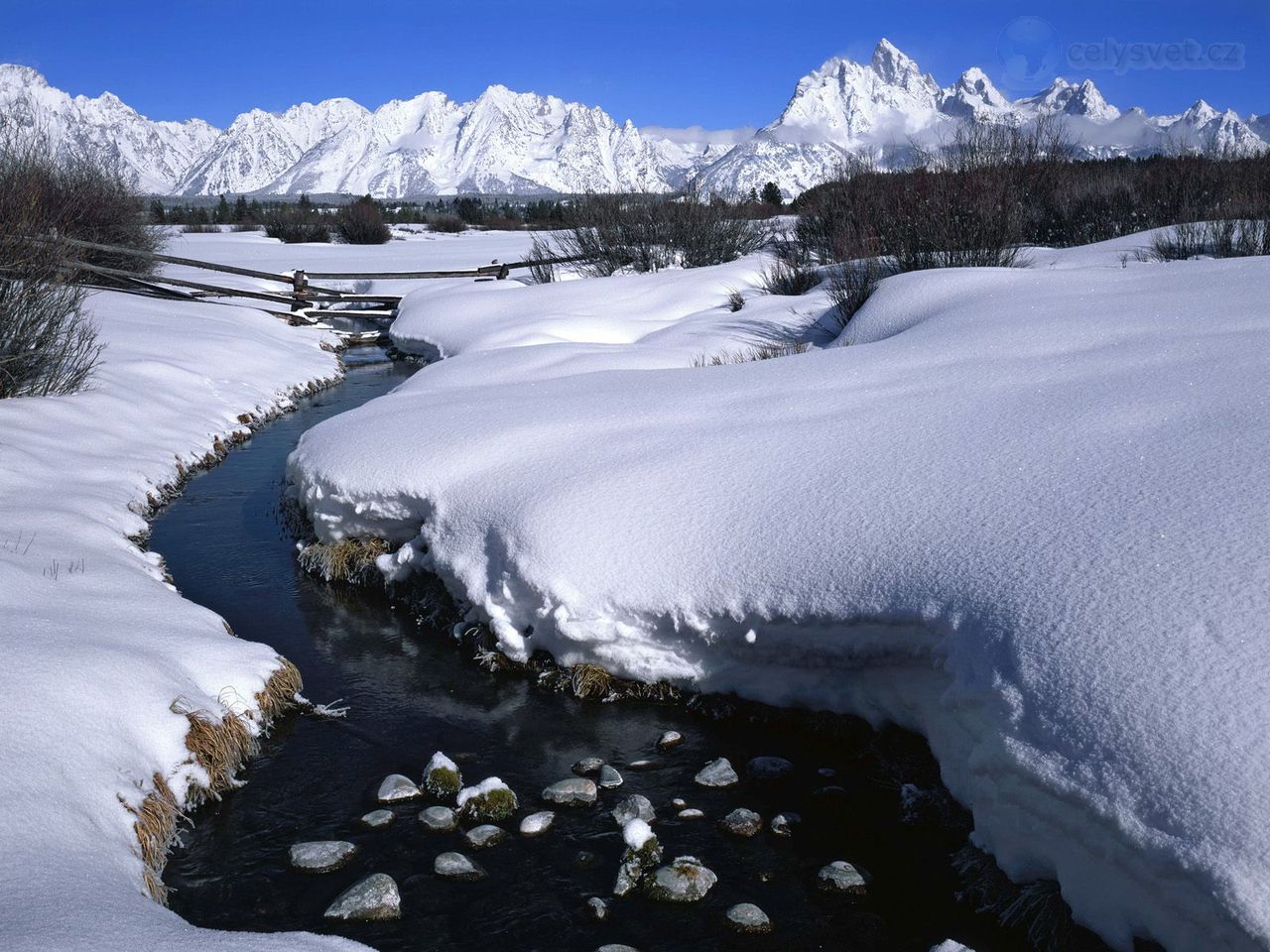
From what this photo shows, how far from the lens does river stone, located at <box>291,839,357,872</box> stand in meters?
3.78

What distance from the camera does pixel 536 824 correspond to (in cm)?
405

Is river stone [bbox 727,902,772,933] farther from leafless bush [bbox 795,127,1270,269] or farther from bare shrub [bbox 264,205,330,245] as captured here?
bare shrub [bbox 264,205,330,245]

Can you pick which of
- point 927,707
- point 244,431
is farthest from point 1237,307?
point 244,431

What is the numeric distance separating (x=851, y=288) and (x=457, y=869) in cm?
960

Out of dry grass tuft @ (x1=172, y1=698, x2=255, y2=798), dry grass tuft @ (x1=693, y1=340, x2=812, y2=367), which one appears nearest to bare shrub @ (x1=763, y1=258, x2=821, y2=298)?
dry grass tuft @ (x1=693, y1=340, x2=812, y2=367)

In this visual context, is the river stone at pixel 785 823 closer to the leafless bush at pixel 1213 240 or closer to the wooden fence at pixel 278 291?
the leafless bush at pixel 1213 240

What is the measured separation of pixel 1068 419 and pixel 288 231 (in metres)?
33.4

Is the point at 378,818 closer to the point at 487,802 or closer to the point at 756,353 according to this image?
the point at 487,802

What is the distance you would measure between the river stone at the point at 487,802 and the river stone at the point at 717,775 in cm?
86

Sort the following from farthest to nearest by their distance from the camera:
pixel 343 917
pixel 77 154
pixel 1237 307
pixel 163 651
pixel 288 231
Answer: pixel 288 231, pixel 77 154, pixel 1237 307, pixel 163 651, pixel 343 917

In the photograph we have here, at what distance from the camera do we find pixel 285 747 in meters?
4.74

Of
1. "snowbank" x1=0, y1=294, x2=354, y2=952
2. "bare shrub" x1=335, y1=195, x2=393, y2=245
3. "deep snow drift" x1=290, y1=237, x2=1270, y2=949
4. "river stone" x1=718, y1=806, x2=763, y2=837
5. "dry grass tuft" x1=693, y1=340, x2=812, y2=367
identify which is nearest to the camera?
"snowbank" x1=0, y1=294, x2=354, y2=952

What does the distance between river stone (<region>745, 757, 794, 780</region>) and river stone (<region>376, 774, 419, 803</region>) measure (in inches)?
61.4

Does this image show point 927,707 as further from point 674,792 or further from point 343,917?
point 343,917
